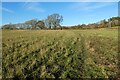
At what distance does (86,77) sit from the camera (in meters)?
8.12

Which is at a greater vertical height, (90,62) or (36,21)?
(36,21)

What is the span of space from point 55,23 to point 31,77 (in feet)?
467

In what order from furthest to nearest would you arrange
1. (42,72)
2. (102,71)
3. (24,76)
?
(102,71) < (42,72) < (24,76)

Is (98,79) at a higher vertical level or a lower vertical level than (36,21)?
lower

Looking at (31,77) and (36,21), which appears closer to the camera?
(31,77)

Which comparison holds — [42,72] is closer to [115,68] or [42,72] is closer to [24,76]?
[24,76]

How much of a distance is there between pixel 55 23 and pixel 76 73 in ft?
464

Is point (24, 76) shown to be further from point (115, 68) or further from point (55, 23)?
point (55, 23)

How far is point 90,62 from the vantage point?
10.9m

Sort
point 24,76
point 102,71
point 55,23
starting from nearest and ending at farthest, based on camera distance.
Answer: point 24,76, point 102,71, point 55,23

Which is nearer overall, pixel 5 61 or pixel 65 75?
pixel 65 75

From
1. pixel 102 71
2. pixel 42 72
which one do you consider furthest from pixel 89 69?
pixel 42 72

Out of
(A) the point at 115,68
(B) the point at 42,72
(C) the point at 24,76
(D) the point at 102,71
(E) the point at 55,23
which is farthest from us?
(E) the point at 55,23

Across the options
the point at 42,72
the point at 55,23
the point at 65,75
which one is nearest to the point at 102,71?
the point at 65,75
